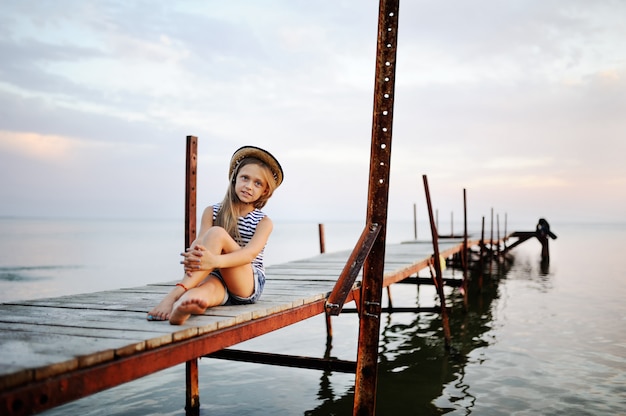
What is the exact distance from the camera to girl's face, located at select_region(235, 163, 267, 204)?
13.7 ft

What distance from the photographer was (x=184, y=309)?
3068 mm

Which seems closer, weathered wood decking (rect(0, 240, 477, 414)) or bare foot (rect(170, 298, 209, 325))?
weathered wood decking (rect(0, 240, 477, 414))

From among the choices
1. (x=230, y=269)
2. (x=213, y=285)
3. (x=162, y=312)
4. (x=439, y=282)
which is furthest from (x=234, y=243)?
(x=439, y=282)

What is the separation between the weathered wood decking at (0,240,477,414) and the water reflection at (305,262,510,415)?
2.44 meters

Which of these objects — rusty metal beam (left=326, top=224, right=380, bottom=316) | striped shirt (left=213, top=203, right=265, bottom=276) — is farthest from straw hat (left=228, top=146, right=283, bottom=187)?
rusty metal beam (left=326, top=224, right=380, bottom=316)

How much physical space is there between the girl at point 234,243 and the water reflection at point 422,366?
3.00m

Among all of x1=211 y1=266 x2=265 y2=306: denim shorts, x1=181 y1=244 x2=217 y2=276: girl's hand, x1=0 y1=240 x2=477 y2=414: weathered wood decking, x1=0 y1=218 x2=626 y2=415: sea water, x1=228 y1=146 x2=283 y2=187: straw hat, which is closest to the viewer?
x1=0 y1=240 x2=477 y2=414: weathered wood decking

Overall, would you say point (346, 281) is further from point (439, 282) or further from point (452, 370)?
point (439, 282)

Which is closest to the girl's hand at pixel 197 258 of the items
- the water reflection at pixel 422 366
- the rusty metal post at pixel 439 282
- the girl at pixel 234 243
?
the girl at pixel 234 243

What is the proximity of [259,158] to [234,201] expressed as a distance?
1.32 ft

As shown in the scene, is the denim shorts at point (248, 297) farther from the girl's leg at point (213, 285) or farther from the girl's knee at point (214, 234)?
the girl's knee at point (214, 234)

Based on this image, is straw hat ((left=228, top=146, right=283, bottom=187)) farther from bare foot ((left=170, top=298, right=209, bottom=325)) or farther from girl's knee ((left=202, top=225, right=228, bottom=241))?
bare foot ((left=170, top=298, right=209, bottom=325))

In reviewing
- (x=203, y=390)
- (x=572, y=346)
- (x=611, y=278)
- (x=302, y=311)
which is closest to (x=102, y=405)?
(x=203, y=390)

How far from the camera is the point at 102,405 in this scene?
6.25 metres
